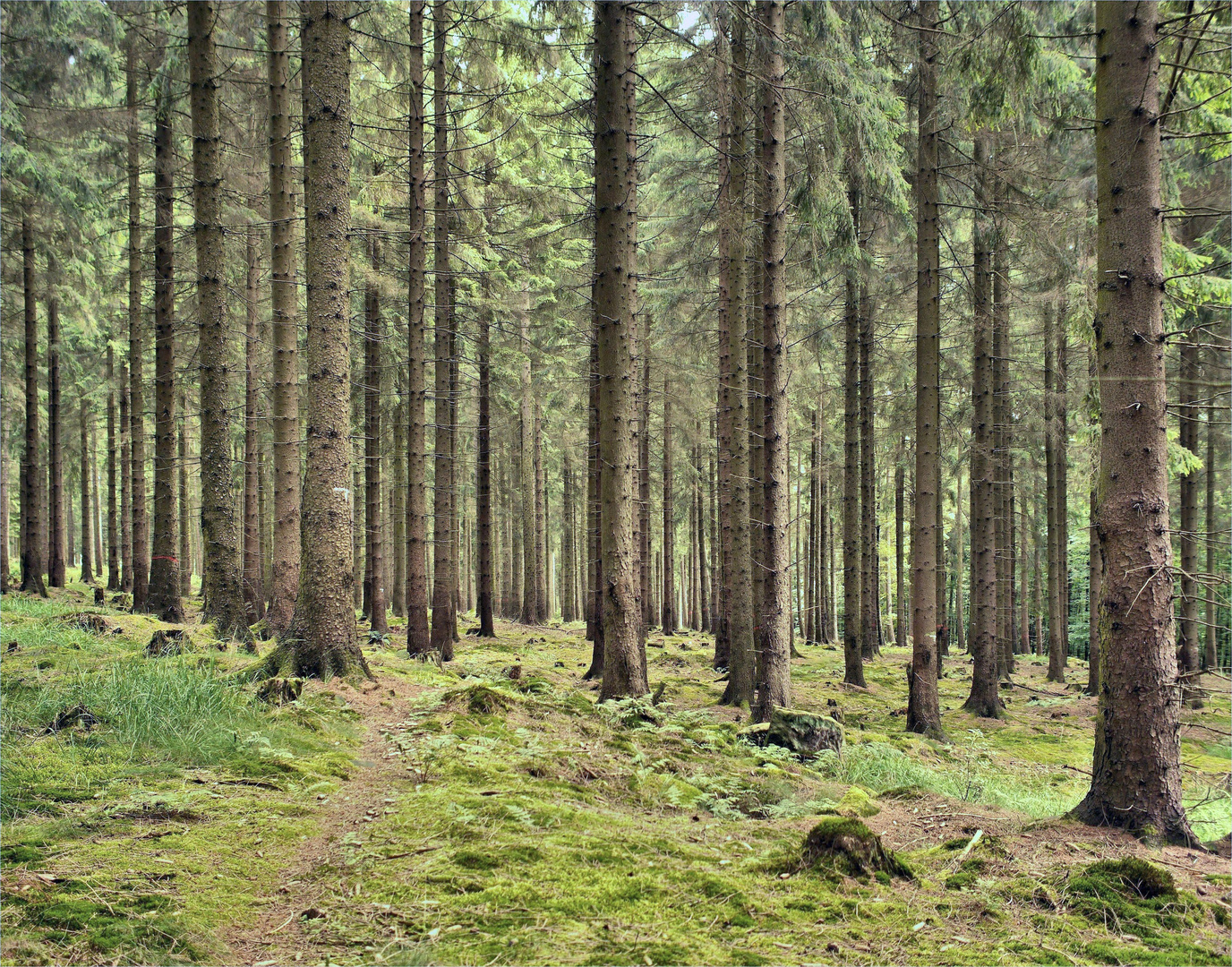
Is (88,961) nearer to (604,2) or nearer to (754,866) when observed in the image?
(754,866)

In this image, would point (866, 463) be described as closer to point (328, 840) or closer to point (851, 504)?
point (851, 504)

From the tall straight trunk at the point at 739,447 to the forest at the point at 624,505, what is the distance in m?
0.09

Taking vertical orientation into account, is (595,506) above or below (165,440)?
below

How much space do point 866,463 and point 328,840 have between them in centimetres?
1511

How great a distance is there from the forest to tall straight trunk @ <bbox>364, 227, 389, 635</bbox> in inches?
6.4

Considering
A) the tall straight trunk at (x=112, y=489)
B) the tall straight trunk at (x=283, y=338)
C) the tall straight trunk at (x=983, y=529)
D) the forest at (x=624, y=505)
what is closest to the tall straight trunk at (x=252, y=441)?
the forest at (x=624, y=505)

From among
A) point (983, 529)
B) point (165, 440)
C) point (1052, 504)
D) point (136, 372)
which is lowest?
point (983, 529)

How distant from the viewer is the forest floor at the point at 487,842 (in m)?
3.10

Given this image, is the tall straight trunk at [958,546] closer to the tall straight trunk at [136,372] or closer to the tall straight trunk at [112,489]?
the tall straight trunk at [136,372]

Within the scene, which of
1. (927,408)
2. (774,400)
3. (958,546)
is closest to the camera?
(774,400)

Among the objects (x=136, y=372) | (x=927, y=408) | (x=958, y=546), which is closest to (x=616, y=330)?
Answer: (x=927, y=408)

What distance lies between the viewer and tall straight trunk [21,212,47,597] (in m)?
15.8

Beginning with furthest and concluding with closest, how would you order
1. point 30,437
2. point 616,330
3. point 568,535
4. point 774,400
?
point 568,535
point 30,437
point 774,400
point 616,330

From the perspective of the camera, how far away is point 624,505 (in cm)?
877
